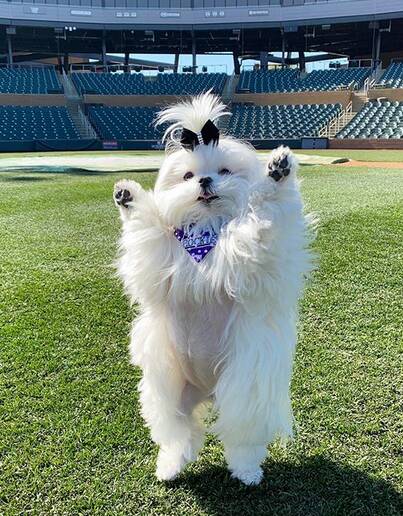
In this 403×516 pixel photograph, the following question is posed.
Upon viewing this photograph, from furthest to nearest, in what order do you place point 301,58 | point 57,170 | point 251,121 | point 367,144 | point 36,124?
point 301,58
point 251,121
point 36,124
point 367,144
point 57,170

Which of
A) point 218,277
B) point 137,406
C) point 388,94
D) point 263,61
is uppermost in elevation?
point 263,61

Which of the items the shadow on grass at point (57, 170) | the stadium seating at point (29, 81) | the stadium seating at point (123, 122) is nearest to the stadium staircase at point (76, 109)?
the stadium seating at point (123, 122)

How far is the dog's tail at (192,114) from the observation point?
1858 mm

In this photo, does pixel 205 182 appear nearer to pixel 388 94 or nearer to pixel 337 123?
pixel 337 123

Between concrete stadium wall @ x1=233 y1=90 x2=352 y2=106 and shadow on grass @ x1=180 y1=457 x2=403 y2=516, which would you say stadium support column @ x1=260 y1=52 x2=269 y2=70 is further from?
shadow on grass @ x1=180 y1=457 x2=403 y2=516

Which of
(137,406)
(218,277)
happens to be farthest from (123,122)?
(218,277)

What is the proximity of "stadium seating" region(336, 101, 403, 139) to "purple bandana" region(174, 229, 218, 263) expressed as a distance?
2443cm

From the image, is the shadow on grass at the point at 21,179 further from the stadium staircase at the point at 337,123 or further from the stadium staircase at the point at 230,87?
the stadium staircase at the point at 230,87

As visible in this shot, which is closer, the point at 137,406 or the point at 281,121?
the point at 137,406

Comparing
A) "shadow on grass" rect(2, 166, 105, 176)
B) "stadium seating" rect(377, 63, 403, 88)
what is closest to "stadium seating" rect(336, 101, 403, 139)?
"stadium seating" rect(377, 63, 403, 88)

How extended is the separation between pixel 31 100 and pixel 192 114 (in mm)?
34155

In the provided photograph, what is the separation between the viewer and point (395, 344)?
3.02m

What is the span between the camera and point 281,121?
27.9 metres

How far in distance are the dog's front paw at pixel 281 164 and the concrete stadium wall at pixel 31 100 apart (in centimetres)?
3418
